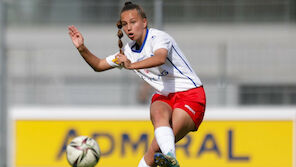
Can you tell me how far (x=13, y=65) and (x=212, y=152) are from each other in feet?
11.0

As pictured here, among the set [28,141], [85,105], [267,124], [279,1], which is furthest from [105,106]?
[279,1]

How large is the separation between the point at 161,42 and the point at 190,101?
2.08ft

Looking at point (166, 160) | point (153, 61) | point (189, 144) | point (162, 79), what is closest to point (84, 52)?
point (162, 79)

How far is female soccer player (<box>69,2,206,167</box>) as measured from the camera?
17.0ft

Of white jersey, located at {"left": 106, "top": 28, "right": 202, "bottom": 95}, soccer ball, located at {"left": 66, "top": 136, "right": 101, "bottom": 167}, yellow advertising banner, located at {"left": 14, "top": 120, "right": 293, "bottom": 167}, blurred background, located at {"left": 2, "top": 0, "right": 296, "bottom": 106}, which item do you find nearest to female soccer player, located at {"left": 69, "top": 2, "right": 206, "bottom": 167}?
white jersey, located at {"left": 106, "top": 28, "right": 202, "bottom": 95}

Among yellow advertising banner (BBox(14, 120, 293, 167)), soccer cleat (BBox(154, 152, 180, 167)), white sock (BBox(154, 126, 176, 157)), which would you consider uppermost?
white sock (BBox(154, 126, 176, 157))

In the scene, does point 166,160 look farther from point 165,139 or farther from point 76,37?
point 76,37

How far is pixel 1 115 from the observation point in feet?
28.4

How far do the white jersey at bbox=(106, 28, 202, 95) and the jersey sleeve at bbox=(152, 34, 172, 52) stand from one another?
0.7 inches

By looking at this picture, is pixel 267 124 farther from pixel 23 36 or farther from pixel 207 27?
pixel 23 36

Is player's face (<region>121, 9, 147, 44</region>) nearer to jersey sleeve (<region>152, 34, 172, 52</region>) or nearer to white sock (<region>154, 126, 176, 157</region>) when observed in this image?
jersey sleeve (<region>152, 34, 172, 52</region>)

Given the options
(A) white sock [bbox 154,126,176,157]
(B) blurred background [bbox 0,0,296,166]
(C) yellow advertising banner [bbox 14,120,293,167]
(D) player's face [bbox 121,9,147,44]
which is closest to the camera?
(A) white sock [bbox 154,126,176,157]

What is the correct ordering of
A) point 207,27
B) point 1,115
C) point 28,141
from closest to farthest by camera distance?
point 1,115, point 28,141, point 207,27

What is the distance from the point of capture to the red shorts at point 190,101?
5.42m
